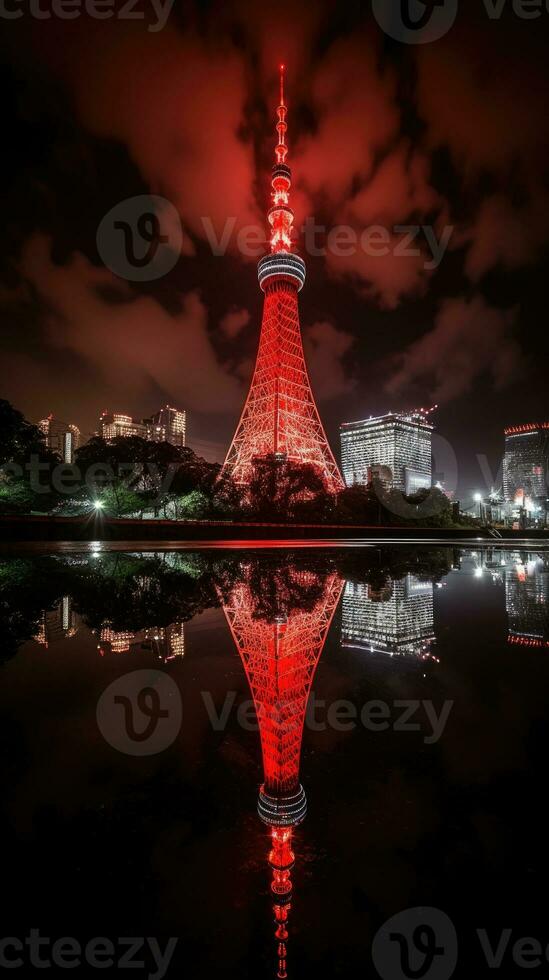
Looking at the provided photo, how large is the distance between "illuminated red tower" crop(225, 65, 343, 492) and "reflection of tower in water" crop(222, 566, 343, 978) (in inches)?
1477

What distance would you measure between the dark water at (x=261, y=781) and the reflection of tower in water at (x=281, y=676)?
0.08 ft

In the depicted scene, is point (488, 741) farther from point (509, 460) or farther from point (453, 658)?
point (509, 460)

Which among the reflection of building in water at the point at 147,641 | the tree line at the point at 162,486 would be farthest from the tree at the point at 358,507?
the reflection of building in water at the point at 147,641

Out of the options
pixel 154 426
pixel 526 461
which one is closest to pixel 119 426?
pixel 154 426

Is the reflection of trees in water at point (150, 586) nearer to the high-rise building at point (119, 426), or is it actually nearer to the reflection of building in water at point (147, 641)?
the reflection of building in water at point (147, 641)

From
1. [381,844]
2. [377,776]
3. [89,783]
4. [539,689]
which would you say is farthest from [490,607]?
[89,783]

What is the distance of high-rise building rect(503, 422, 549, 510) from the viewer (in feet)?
327

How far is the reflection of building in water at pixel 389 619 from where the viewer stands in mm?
4277

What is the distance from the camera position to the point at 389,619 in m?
5.35

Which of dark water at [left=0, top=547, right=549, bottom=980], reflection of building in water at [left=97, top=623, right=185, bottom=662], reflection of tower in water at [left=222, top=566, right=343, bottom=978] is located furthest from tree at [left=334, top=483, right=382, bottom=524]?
dark water at [left=0, top=547, right=549, bottom=980]

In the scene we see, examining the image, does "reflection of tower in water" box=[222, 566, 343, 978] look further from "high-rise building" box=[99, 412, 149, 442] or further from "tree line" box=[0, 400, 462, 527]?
"high-rise building" box=[99, 412, 149, 442]

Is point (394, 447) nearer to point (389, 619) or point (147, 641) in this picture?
point (389, 619)

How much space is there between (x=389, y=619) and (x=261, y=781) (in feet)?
12.2

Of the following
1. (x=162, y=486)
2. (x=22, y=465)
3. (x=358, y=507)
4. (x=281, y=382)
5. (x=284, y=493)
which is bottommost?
(x=358, y=507)
